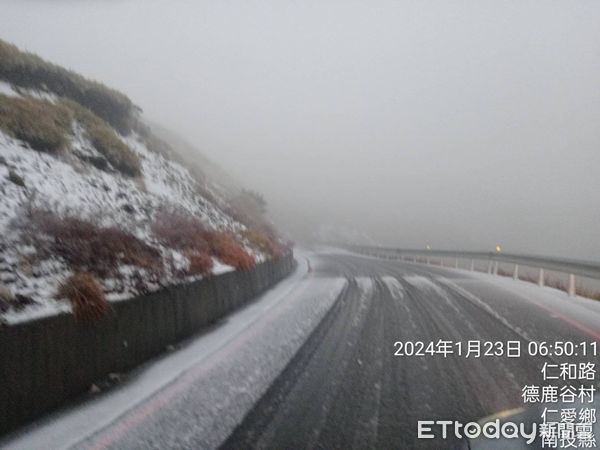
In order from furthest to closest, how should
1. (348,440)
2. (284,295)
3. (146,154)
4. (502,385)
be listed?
(146,154) → (284,295) → (502,385) → (348,440)

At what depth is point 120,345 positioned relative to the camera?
611cm

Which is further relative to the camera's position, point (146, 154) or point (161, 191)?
point (146, 154)

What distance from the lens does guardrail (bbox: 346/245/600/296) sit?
40.9 ft

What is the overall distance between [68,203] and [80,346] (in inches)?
185

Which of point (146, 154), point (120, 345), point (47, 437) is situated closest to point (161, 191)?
point (146, 154)

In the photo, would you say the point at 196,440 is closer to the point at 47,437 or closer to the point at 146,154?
the point at 47,437

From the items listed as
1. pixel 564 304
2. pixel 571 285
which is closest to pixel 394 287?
pixel 564 304

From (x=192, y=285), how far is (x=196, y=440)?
4.40 metres

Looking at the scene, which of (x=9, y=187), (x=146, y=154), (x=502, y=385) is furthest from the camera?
(x=146, y=154)

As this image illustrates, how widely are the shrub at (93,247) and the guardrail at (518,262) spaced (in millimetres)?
10499

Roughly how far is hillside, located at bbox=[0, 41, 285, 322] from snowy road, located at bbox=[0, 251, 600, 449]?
1.19m

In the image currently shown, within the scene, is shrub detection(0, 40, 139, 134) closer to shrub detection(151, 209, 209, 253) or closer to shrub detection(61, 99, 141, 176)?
shrub detection(61, 99, 141, 176)

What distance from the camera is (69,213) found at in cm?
862

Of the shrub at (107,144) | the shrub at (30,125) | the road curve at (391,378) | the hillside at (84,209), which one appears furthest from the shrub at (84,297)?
the shrub at (107,144)
